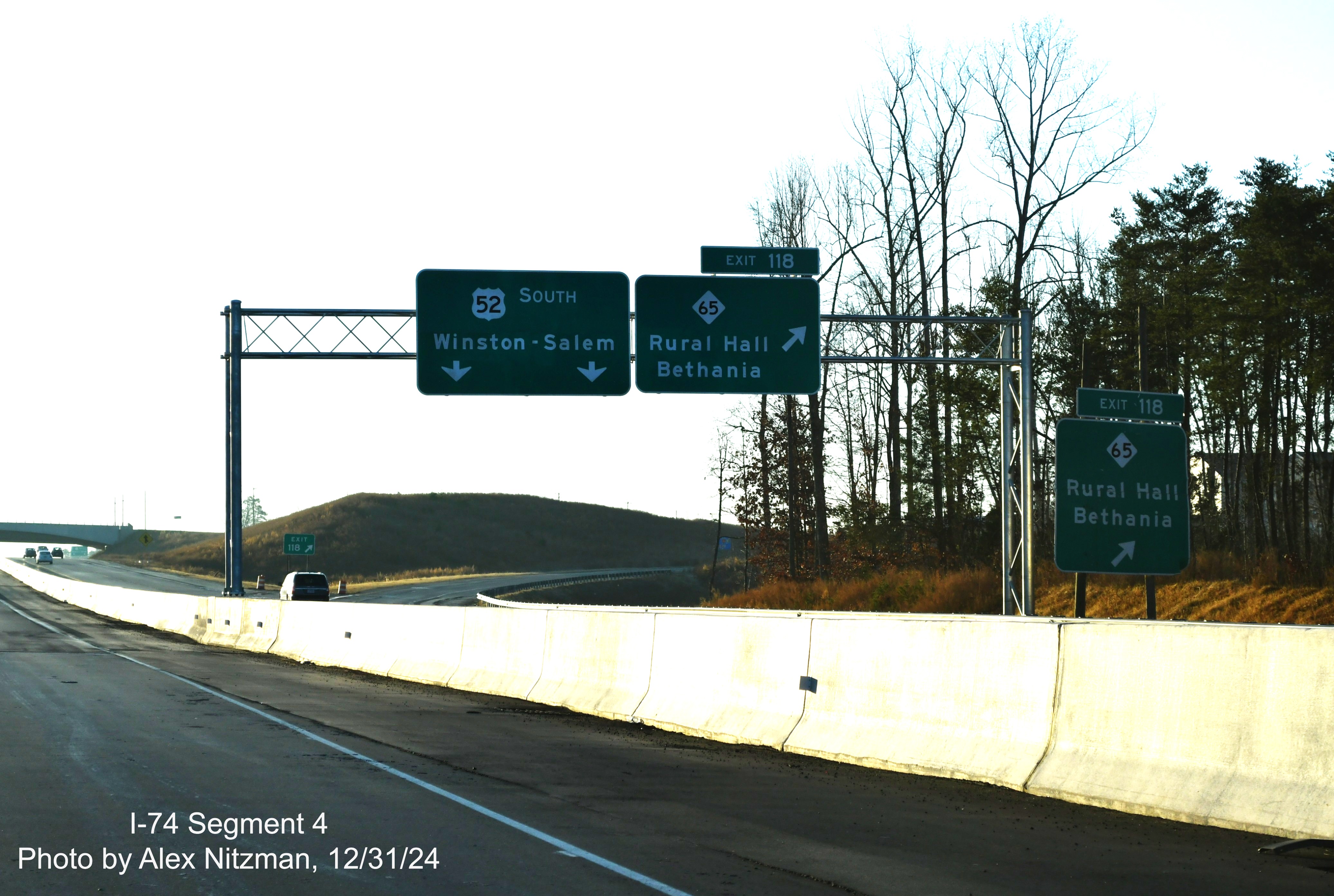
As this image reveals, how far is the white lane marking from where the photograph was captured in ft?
22.9

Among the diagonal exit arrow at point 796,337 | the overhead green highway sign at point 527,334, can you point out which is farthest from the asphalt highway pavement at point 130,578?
the diagonal exit arrow at point 796,337

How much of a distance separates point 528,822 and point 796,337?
1647 centimetres

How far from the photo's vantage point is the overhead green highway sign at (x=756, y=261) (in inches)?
933

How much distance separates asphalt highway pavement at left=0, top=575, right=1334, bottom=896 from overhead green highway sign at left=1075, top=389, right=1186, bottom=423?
6866 mm

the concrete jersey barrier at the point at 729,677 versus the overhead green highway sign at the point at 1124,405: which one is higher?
the overhead green highway sign at the point at 1124,405

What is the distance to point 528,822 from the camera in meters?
8.69

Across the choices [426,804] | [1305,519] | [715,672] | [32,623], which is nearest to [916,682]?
[715,672]

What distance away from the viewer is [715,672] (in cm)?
1422

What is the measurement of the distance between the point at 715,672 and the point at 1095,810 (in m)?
5.67

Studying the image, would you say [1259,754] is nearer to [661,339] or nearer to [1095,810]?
[1095,810]

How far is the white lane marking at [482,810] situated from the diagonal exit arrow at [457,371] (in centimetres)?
721

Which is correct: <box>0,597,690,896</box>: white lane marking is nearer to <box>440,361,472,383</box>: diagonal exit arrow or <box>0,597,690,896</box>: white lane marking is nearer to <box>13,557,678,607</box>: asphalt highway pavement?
<box>440,361,472,383</box>: diagonal exit arrow

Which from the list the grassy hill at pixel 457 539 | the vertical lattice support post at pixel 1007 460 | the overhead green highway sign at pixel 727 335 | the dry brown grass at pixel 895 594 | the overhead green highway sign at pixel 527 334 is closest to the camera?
the overhead green highway sign at pixel 527 334

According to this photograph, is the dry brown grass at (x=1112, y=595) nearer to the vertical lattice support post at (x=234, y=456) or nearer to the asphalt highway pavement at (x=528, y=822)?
the asphalt highway pavement at (x=528, y=822)
